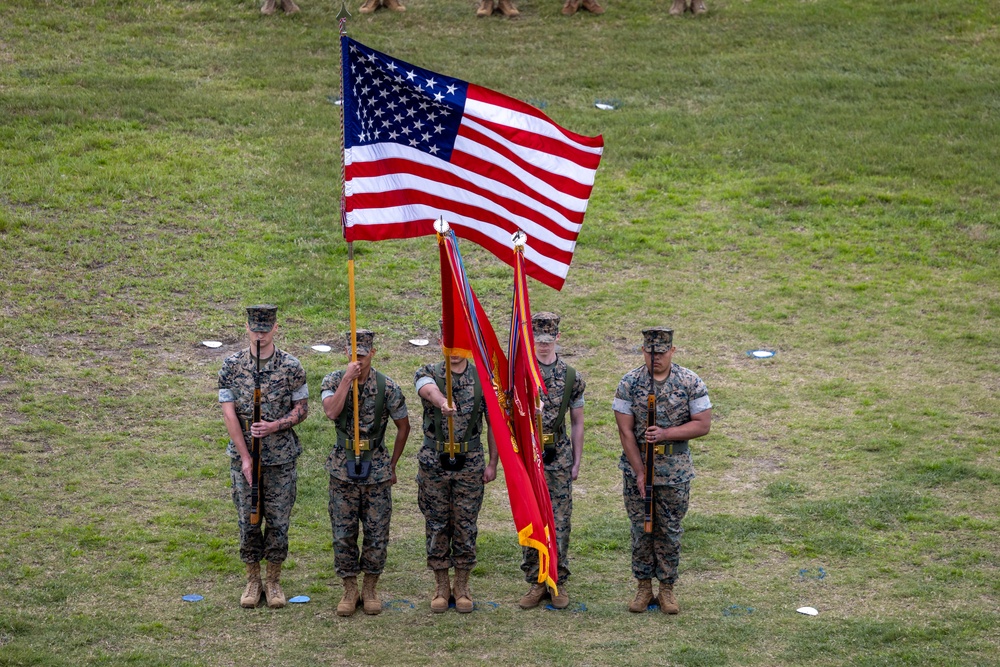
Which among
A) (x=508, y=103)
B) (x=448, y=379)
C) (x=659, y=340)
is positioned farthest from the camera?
(x=659, y=340)

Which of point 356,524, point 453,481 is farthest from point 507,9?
point 356,524

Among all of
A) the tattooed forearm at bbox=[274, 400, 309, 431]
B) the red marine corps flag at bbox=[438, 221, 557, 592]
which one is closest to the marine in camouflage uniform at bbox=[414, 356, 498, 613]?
the red marine corps flag at bbox=[438, 221, 557, 592]

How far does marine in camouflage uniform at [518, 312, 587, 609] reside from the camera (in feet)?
29.8

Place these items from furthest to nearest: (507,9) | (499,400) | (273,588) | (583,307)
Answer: (507,9) → (583,307) → (273,588) → (499,400)

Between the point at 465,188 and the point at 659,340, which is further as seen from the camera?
the point at 659,340

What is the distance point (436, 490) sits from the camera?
356 inches

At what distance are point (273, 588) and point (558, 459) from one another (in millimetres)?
2261

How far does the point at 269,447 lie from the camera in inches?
352

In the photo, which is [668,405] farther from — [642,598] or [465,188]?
[465,188]

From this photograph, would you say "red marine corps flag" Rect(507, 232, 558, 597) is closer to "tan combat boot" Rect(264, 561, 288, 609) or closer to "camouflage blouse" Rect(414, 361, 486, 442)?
"camouflage blouse" Rect(414, 361, 486, 442)

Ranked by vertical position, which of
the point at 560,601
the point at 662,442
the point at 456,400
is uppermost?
the point at 456,400

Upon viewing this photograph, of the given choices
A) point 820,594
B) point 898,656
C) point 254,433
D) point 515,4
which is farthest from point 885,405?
point 515,4

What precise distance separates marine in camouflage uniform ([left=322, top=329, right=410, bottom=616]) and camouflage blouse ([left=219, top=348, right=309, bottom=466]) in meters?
0.27

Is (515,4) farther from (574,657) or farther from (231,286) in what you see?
(574,657)
